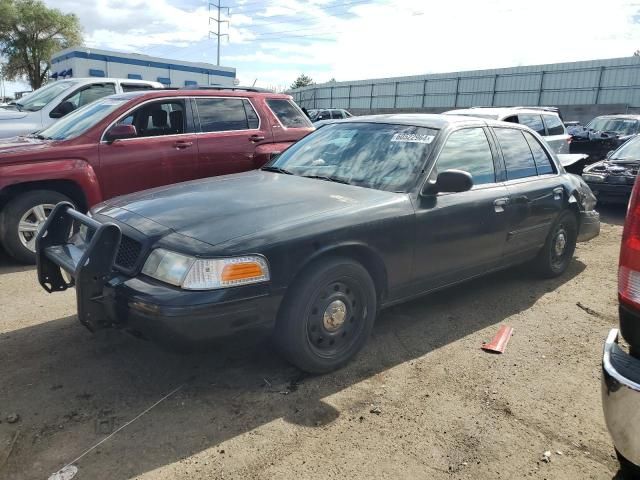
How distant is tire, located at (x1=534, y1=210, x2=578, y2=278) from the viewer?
512cm

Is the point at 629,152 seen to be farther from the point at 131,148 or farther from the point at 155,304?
the point at 155,304

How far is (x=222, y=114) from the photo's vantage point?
6629 millimetres

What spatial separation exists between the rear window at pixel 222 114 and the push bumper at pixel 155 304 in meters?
3.80

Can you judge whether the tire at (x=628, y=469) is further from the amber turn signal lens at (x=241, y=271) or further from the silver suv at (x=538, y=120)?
the silver suv at (x=538, y=120)

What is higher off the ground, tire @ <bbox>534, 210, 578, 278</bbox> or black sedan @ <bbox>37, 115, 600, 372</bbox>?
black sedan @ <bbox>37, 115, 600, 372</bbox>

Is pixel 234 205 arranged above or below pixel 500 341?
above

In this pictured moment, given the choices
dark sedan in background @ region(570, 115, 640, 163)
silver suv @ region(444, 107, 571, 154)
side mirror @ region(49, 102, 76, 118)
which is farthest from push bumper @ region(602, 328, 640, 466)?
dark sedan in background @ region(570, 115, 640, 163)

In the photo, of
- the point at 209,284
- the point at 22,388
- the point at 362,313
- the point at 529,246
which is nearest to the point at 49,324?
the point at 22,388

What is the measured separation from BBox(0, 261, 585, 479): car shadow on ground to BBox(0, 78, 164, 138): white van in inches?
228

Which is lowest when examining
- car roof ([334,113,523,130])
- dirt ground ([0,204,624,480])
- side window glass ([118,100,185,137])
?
dirt ground ([0,204,624,480])

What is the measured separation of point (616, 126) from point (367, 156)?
13981mm

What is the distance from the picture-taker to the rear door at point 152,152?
19.0ft

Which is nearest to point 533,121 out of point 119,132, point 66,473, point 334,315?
point 119,132

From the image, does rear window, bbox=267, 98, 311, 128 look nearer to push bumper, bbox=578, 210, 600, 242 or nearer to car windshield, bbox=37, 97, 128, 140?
car windshield, bbox=37, 97, 128, 140
